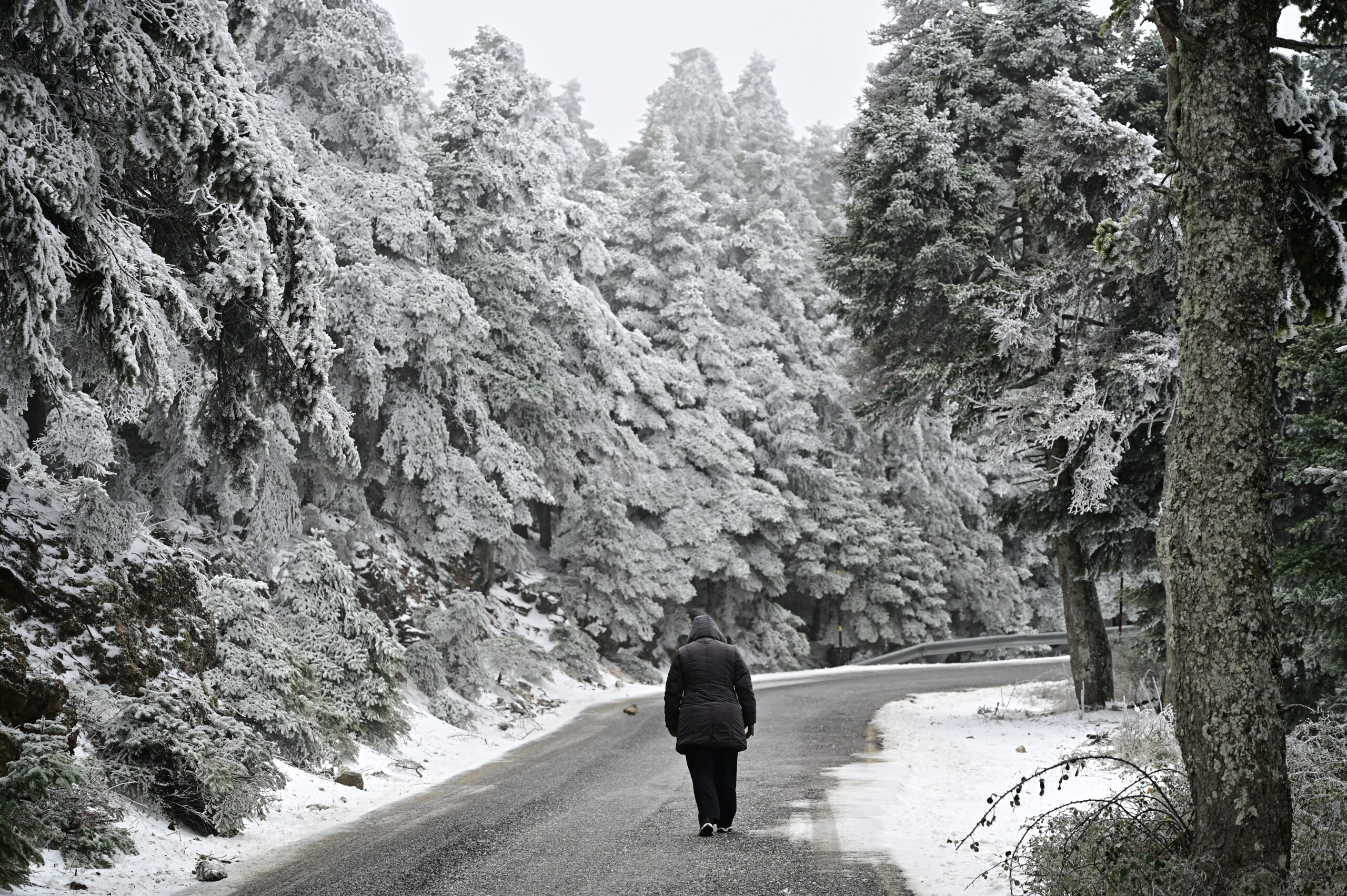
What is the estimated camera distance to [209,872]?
6242 mm

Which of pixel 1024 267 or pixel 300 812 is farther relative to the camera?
pixel 1024 267

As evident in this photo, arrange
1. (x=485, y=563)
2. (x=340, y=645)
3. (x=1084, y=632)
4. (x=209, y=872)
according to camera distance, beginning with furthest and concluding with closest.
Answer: (x=485, y=563)
(x=1084, y=632)
(x=340, y=645)
(x=209, y=872)

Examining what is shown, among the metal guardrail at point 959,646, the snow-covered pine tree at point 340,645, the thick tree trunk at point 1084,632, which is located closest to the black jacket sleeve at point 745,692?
the snow-covered pine tree at point 340,645

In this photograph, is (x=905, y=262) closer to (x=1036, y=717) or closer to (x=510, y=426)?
(x=1036, y=717)

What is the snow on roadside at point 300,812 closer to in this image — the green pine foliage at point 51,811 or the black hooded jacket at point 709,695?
the green pine foliage at point 51,811

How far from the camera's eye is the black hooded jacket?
745 centimetres

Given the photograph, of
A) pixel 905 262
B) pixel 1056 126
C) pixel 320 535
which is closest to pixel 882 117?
pixel 905 262

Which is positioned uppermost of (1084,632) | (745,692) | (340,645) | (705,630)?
(705,630)

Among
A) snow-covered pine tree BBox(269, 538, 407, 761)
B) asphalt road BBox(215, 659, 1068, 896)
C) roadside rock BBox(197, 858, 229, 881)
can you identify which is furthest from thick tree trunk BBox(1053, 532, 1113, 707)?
roadside rock BBox(197, 858, 229, 881)

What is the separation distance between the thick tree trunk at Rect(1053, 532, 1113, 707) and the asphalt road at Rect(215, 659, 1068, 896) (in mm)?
3857

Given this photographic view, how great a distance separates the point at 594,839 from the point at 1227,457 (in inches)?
188

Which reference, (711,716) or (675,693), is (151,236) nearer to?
(675,693)

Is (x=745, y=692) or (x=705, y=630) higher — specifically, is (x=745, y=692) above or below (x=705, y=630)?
below

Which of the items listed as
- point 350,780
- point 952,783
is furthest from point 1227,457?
point 350,780
